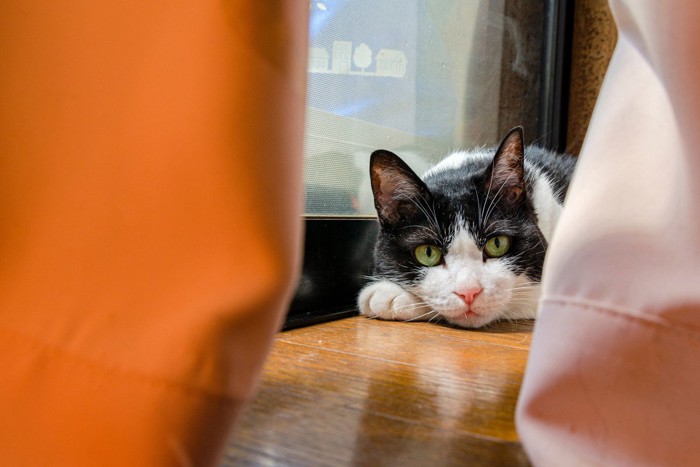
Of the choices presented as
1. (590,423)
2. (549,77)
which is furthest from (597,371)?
(549,77)

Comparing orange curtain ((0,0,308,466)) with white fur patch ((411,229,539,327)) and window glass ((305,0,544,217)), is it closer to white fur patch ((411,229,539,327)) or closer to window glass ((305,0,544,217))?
window glass ((305,0,544,217))

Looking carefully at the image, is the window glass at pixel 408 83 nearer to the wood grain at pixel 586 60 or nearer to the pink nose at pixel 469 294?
the wood grain at pixel 586 60

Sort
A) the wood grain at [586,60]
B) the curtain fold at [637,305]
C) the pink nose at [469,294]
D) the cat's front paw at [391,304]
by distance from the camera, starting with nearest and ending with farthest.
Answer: the curtain fold at [637,305] → the pink nose at [469,294] → the cat's front paw at [391,304] → the wood grain at [586,60]

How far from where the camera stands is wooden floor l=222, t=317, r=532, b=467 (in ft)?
1.86

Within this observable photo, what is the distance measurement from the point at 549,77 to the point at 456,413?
172 centimetres

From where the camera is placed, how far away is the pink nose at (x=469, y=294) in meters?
1.16

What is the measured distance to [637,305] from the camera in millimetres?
421

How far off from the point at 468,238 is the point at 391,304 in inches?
8.5

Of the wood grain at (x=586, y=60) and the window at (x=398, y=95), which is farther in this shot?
the wood grain at (x=586, y=60)

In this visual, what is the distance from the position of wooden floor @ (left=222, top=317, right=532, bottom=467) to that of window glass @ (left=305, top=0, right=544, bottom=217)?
449mm

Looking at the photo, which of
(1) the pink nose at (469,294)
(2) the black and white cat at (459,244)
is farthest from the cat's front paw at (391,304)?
(1) the pink nose at (469,294)

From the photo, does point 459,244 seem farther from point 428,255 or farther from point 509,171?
point 509,171

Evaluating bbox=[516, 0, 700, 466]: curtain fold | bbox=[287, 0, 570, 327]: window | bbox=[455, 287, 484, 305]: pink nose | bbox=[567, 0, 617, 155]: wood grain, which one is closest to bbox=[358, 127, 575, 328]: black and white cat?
bbox=[455, 287, 484, 305]: pink nose

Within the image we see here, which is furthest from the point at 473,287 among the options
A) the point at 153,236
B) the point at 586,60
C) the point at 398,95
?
the point at 586,60
